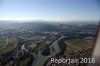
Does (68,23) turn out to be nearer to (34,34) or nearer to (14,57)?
(34,34)

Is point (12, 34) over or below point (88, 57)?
over

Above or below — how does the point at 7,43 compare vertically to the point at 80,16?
below

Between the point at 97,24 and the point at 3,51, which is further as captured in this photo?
the point at 97,24

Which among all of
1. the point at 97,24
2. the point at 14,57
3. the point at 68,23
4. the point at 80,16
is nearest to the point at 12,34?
the point at 14,57

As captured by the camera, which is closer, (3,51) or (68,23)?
(3,51)

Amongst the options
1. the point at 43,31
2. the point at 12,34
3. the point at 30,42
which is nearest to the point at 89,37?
the point at 43,31

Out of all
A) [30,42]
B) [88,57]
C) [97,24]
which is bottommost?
[88,57]

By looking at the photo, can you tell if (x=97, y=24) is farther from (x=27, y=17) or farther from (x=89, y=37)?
(x=27, y=17)
